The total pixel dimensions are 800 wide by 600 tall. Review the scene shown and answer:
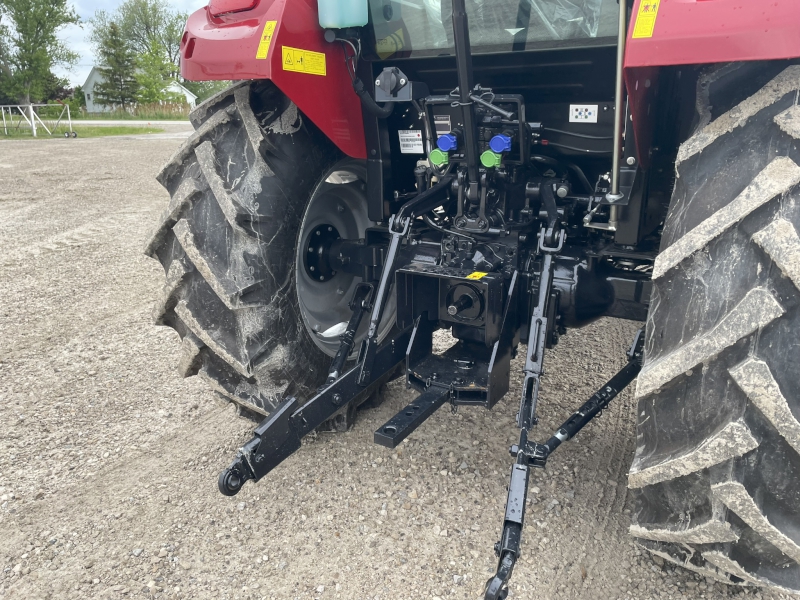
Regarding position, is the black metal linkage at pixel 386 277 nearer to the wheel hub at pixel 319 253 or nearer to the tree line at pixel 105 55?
the wheel hub at pixel 319 253

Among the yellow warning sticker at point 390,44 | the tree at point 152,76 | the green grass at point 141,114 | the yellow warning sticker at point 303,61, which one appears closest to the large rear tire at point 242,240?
the yellow warning sticker at point 303,61

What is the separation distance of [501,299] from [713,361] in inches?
35.4

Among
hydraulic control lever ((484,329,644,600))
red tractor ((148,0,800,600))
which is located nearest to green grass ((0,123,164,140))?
red tractor ((148,0,800,600))

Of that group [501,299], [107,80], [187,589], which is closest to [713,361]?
[501,299]

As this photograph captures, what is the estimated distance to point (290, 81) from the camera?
88.4 inches

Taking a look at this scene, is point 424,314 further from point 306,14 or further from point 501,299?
point 306,14

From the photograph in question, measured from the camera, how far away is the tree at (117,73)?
4794cm

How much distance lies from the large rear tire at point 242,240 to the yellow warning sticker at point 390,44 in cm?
38

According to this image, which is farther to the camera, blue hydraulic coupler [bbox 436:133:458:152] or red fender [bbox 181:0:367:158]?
blue hydraulic coupler [bbox 436:133:458:152]

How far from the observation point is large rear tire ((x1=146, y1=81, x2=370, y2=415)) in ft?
7.40

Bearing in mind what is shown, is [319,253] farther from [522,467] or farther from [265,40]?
[522,467]

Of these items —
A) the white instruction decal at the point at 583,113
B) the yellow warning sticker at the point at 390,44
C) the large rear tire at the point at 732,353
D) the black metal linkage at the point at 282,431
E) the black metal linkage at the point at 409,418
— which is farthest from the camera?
the yellow warning sticker at the point at 390,44

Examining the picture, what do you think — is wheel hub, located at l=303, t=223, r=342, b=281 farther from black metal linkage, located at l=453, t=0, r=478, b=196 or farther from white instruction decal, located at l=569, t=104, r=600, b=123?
white instruction decal, located at l=569, t=104, r=600, b=123

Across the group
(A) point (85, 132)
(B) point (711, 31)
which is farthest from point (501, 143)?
(A) point (85, 132)
